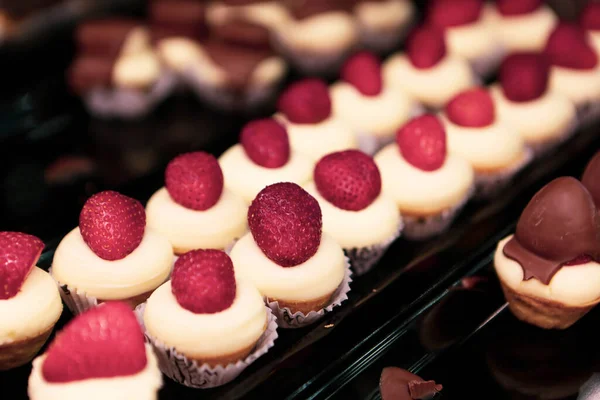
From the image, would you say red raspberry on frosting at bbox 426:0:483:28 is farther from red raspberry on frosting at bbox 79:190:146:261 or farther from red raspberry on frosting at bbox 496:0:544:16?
red raspberry on frosting at bbox 79:190:146:261

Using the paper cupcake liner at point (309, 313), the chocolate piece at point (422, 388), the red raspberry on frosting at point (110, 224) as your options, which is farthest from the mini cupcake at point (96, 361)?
the chocolate piece at point (422, 388)

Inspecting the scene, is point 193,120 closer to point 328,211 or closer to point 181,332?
point 328,211

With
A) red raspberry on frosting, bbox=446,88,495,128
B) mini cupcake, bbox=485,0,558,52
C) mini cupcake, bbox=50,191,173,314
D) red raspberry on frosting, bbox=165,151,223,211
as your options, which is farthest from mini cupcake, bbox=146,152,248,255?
mini cupcake, bbox=485,0,558,52

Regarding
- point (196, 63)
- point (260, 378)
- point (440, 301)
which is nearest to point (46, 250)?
point (260, 378)

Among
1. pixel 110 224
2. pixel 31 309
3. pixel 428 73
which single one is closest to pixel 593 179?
pixel 428 73

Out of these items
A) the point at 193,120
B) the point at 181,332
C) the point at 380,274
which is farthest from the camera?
the point at 193,120

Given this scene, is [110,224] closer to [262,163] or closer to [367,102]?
[262,163]
